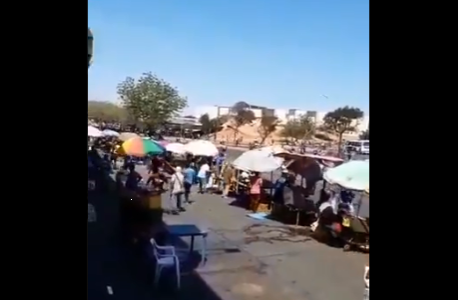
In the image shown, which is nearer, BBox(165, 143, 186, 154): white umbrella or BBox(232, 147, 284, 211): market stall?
BBox(165, 143, 186, 154): white umbrella

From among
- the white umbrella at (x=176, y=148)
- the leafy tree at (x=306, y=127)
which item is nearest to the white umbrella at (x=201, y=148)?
the white umbrella at (x=176, y=148)

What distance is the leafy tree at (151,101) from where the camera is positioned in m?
3.16

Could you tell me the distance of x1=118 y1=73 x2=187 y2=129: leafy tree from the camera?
10.4ft

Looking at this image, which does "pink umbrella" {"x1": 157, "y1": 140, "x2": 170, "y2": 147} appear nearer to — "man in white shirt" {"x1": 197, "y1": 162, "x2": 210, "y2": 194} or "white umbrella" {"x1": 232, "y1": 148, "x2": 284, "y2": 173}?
"man in white shirt" {"x1": 197, "y1": 162, "x2": 210, "y2": 194}

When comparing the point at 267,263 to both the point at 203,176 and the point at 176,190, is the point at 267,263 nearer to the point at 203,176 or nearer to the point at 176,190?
the point at 176,190

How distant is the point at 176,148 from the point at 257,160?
1.16 m

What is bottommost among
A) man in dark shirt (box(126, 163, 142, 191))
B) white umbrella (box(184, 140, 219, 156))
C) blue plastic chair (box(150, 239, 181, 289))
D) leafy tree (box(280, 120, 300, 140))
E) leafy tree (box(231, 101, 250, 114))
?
blue plastic chair (box(150, 239, 181, 289))

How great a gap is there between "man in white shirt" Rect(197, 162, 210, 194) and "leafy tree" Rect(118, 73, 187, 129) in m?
1.22

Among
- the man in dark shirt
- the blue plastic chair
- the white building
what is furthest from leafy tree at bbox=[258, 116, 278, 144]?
the blue plastic chair

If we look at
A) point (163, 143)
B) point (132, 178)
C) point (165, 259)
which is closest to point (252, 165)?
point (163, 143)
